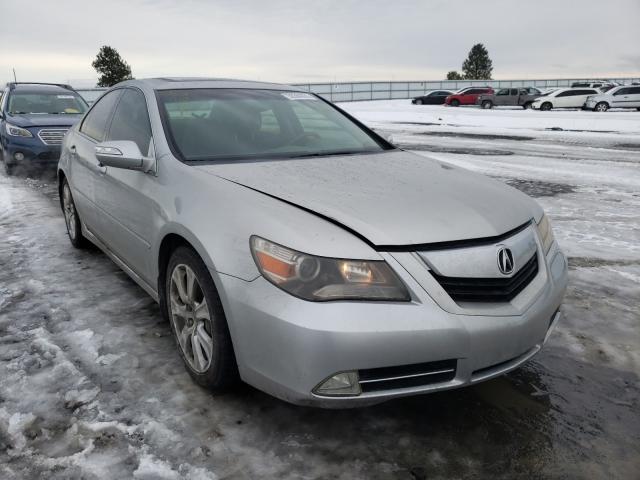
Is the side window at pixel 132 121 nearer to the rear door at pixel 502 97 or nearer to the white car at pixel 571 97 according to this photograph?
the white car at pixel 571 97

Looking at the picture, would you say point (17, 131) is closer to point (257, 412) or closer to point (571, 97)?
point (257, 412)

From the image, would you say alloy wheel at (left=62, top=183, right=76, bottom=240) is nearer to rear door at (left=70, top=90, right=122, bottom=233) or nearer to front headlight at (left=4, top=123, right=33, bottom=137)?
rear door at (left=70, top=90, right=122, bottom=233)

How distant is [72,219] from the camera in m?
5.00

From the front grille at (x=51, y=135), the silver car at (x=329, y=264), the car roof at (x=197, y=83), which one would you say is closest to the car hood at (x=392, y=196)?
the silver car at (x=329, y=264)

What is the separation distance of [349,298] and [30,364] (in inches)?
76.7

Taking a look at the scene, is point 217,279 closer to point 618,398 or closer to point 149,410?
point 149,410

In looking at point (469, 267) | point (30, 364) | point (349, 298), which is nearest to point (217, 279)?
point (349, 298)

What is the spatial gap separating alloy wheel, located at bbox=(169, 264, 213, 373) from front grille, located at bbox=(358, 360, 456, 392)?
2.57 feet

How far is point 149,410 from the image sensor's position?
254cm

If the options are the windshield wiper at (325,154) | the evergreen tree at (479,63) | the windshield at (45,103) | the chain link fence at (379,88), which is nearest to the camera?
the windshield wiper at (325,154)

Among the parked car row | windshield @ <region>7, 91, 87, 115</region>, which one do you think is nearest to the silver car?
windshield @ <region>7, 91, 87, 115</region>

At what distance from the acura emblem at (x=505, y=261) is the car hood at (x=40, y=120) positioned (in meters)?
8.88

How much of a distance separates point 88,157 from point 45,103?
7562 millimetres

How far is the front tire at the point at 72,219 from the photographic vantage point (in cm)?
488
